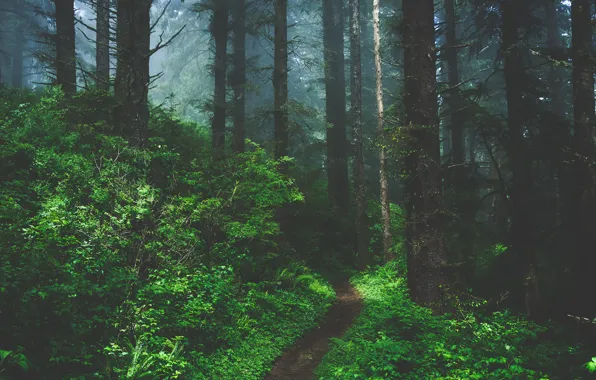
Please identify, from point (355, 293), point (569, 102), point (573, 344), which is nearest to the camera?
point (573, 344)

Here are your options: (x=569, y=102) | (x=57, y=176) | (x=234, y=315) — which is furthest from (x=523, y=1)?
(x=569, y=102)

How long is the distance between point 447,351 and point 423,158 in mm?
3522

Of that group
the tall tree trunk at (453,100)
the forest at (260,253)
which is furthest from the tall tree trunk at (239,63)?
the tall tree trunk at (453,100)

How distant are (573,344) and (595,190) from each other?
312 cm

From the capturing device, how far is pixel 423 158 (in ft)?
25.3

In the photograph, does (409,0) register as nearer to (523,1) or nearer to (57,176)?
(523,1)

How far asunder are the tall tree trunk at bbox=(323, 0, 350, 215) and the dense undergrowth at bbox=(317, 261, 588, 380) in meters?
10.7

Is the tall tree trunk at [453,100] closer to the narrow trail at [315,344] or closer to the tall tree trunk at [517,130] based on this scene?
the tall tree trunk at [517,130]

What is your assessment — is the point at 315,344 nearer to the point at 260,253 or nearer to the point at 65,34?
the point at 260,253

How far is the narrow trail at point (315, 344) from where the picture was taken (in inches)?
288

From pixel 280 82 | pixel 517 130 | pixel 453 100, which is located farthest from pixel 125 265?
pixel 453 100

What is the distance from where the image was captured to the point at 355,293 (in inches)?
511

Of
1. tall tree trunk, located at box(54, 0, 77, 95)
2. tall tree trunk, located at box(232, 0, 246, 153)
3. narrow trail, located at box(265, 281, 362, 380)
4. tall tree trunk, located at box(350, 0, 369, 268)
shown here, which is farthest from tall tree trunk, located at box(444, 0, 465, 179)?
tall tree trunk, located at box(54, 0, 77, 95)

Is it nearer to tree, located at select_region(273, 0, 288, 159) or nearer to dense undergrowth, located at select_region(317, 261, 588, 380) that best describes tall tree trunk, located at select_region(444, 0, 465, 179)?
tree, located at select_region(273, 0, 288, 159)
